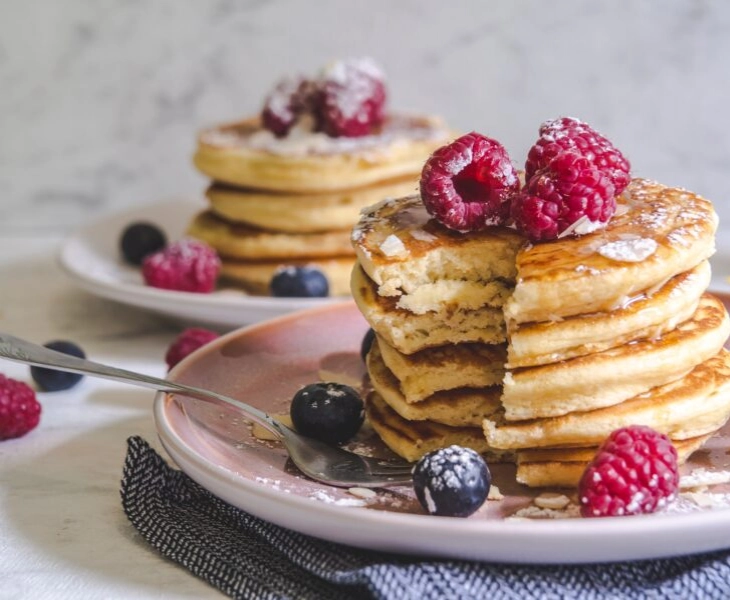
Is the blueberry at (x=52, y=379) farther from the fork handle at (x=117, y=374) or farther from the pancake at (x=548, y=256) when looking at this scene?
the pancake at (x=548, y=256)

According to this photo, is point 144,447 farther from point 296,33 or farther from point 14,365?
point 296,33

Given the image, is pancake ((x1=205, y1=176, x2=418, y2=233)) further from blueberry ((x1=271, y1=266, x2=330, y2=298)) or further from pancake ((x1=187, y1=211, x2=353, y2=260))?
blueberry ((x1=271, y1=266, x2=330, y2=298))

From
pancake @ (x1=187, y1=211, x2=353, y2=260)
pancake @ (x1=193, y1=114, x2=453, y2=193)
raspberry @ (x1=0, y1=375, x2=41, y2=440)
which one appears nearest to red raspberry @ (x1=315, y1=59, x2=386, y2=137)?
pancake @ (x1=193, y1=114, x2=453, y2=193)

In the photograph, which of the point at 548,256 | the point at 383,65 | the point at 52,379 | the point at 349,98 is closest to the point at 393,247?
the point at 548,256

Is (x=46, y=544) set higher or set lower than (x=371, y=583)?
Result: lower

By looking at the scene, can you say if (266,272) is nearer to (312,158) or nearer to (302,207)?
(302,207)

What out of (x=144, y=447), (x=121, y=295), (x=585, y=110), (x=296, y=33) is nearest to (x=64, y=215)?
(x=296, y=33)
